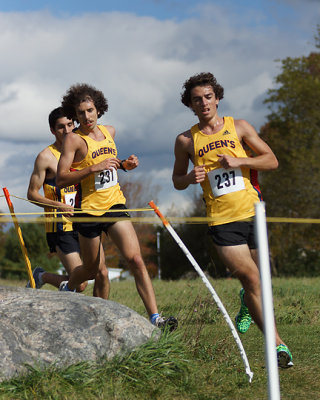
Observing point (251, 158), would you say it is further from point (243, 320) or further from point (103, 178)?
point (243, 320)

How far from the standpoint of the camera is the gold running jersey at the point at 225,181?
181 inches

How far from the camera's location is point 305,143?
82.3ft

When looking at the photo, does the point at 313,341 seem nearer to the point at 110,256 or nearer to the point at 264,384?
the point at 264,384

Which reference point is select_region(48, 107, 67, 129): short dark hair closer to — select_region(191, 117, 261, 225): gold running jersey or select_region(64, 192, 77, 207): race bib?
select_region(64, 192, 77, 207): race bib

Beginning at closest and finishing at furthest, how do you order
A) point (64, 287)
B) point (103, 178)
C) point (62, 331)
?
point (62, 331)
point (103, 178)
point (64, 287)

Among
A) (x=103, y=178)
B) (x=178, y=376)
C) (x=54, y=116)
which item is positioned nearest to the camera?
(x=178, y=376)

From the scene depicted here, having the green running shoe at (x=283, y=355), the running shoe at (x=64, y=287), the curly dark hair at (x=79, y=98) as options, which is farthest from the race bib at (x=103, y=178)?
the green running shoe at (x=283, y=355)

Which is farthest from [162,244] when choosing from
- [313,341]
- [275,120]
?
[313,341]

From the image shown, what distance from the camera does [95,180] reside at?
542 cm

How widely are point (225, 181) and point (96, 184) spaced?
1.35m

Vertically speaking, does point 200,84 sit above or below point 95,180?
above

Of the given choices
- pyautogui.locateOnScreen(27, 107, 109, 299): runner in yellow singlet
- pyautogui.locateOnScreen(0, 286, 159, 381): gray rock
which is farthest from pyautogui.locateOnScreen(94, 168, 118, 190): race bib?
pyautogui.locateOnScreen(0, 286, 159, 381): gray rock

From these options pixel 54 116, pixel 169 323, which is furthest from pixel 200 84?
pixel 54 116

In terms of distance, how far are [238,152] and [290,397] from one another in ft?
6.05
